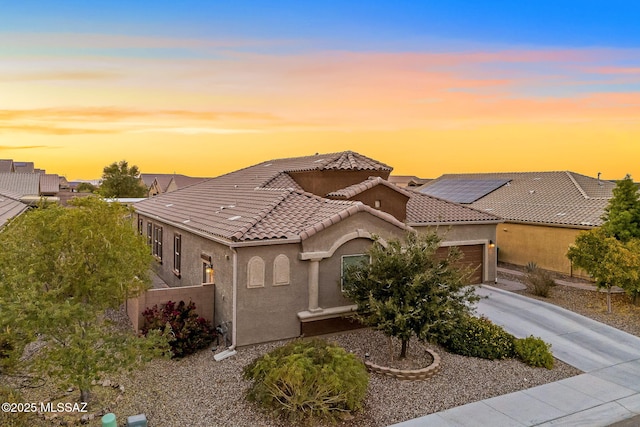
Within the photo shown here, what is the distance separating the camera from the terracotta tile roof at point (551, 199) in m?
23.9

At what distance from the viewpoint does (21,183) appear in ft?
154

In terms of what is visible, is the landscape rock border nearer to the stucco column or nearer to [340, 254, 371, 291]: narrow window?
the stucco column

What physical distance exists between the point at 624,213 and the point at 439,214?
7.98 m

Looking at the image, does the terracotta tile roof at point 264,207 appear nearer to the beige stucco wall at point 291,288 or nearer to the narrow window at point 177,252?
the beige stucco wall at point 291,288

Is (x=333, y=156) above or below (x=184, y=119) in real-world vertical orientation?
below

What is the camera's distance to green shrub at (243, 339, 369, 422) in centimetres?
845

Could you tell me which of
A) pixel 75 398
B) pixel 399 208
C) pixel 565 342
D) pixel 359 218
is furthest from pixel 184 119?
pixel 565 342

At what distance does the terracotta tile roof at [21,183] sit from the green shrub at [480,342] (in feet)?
152

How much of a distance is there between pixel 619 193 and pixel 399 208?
10.5 meters

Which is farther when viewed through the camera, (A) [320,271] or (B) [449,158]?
(B) [449,158]

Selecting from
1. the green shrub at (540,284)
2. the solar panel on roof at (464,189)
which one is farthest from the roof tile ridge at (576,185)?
the green shrub at (540,284)

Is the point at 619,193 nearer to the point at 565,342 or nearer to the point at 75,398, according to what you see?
the point at 565,342

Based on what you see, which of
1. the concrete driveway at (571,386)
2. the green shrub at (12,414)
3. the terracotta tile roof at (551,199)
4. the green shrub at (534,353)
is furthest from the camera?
the terracotta tile roof at (551,199)

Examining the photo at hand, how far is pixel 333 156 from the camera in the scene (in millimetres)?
20375
